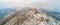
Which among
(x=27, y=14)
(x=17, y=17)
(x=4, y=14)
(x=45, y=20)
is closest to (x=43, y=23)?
(x=45, y=20)

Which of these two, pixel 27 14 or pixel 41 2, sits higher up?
pixel 41 2

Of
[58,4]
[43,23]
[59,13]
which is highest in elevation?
[58,4]

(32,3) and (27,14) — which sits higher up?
(32,3)

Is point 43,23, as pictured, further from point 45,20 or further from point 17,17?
point 17,17

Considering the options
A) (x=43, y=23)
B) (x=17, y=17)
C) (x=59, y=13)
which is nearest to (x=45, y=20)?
(x=43, y=23)

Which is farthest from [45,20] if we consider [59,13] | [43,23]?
[59,13]

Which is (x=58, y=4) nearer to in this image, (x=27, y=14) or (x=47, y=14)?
(x=47, y=14)

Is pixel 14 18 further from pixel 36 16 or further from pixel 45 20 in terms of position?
pixel 45 20
